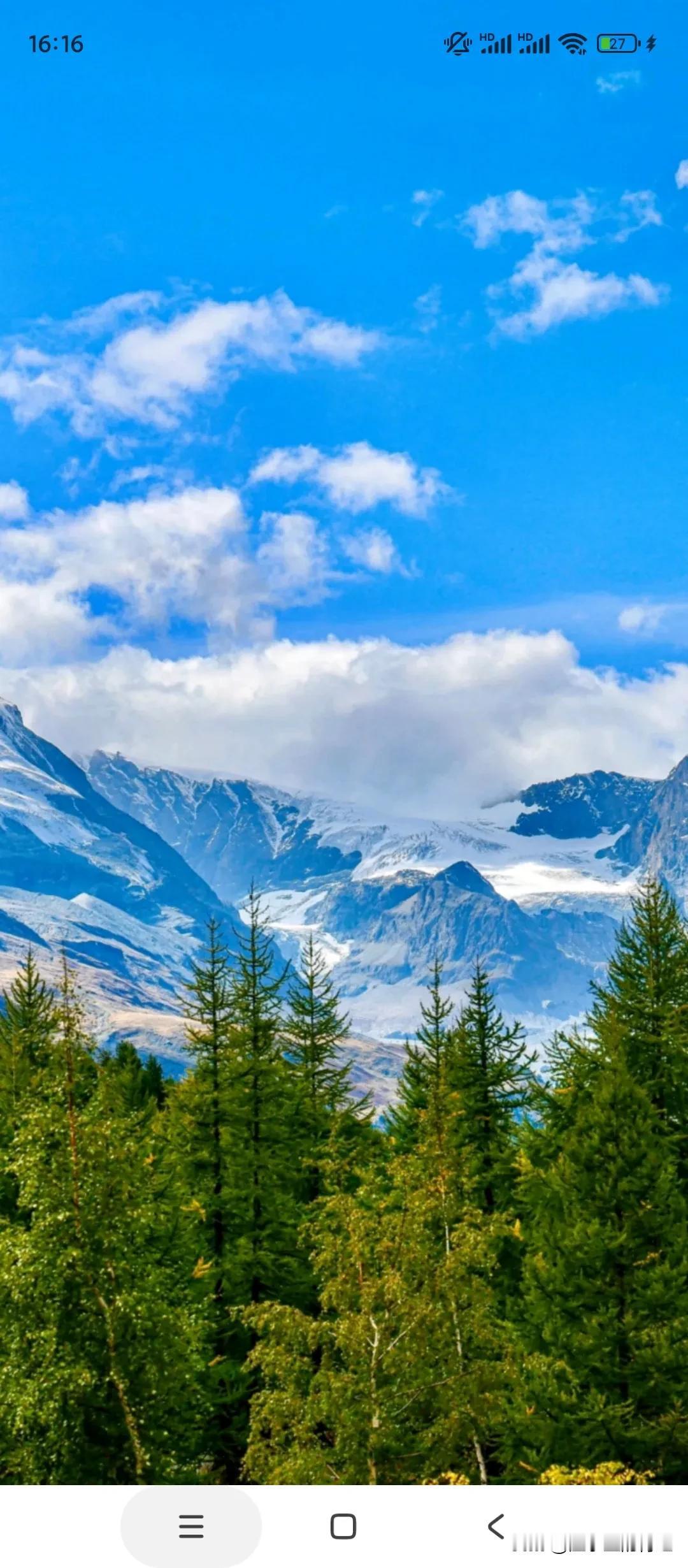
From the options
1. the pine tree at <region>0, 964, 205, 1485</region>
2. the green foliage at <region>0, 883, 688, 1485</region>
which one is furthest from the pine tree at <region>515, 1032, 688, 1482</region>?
the pine tree at <region>0, 964, 205, 1485</region>

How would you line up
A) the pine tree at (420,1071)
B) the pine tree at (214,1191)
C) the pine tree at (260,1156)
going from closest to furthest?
the pine tree at (214,1191)
the pine tree at (260,1156)
the pine tree at (420,1071)

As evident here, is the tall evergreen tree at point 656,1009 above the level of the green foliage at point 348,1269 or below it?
above

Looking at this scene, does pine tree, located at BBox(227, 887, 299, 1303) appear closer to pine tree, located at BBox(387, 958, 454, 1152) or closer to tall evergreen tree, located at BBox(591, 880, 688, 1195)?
pine tree, located at BBox(387, 958, 454, 1152)

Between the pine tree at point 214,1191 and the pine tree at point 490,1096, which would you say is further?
the pine tree at point 490,1096

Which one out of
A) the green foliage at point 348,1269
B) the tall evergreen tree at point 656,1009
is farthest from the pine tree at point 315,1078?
the tall evergreen tree at point 656,1009

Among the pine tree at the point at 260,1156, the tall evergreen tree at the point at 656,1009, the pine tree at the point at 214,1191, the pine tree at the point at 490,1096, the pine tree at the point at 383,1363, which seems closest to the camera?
the pine tree at the point at 383,1363
